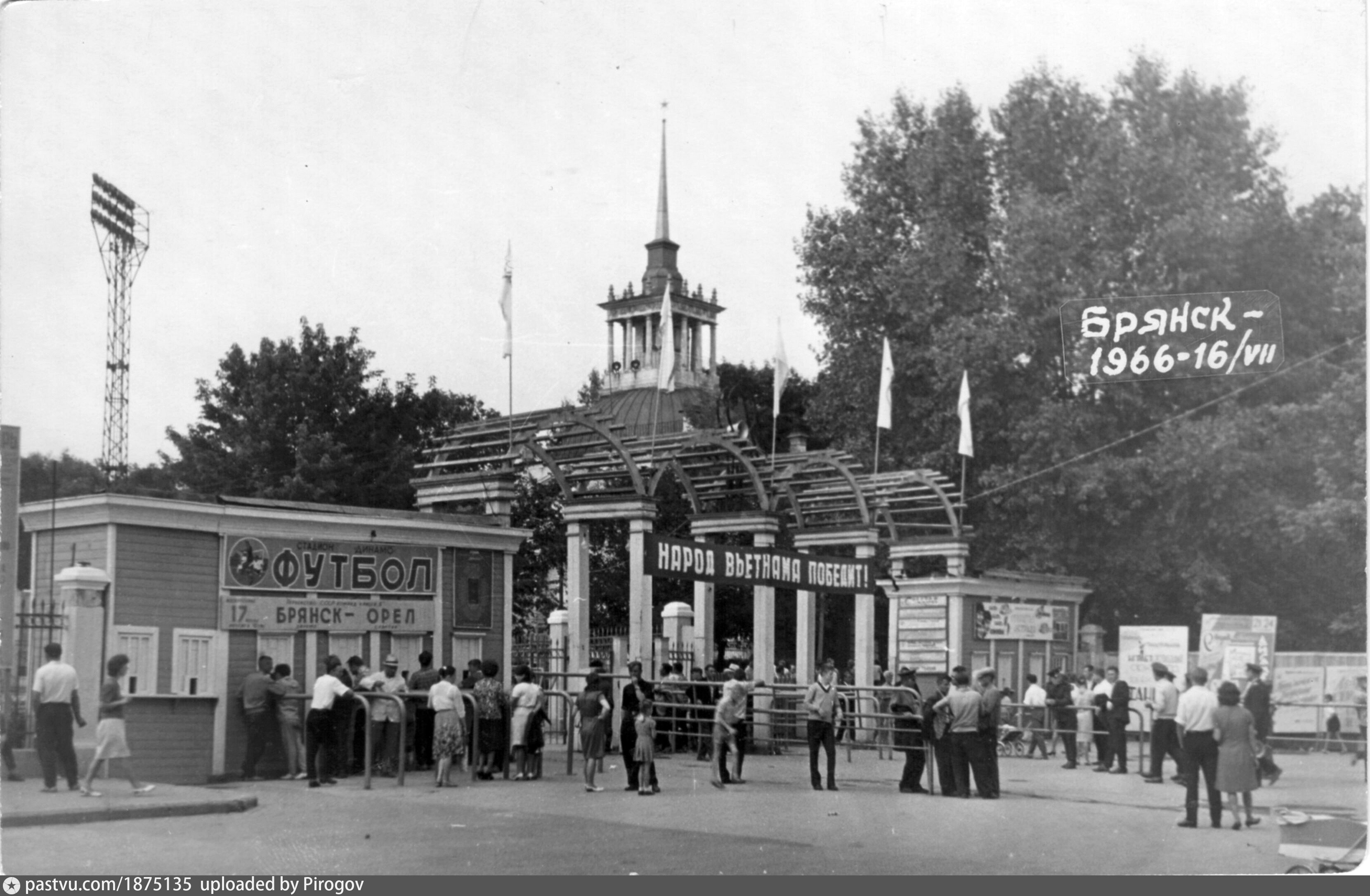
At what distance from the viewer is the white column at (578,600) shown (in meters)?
22.8

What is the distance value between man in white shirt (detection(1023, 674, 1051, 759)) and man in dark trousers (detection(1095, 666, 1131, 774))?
1094 millimetres

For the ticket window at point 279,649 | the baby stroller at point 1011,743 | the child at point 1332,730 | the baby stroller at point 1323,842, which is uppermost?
the ticket window at point 279,649

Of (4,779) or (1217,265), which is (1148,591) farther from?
(4,779)

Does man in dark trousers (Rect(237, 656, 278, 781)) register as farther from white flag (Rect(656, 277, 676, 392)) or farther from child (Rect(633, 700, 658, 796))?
white flag (Rect(656, 277, 676, 392))

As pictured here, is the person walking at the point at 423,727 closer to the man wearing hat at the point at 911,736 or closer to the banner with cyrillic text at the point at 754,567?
the banner with cyrillic text at the point at 754,567

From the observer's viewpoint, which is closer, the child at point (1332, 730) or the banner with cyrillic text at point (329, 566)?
the banner with cyrillic text at point (329, 566)

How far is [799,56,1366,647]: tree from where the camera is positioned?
2809cm

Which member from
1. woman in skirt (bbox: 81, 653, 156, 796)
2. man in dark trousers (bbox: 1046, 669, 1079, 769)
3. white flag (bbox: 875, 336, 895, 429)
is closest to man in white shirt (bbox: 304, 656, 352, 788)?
woman in skirt (bbox: 81, 653, 156, 796)

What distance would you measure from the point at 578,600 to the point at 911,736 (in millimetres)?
6683

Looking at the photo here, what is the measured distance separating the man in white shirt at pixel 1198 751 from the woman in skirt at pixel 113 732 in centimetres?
1022

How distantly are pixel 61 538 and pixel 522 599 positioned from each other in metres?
21.9

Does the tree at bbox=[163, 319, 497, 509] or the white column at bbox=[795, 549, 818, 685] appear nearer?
the white column at bbox=[795, 549, 818, 685]

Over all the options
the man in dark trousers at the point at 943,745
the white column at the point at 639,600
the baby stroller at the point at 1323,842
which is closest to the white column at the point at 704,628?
the white column at the point at 639,600

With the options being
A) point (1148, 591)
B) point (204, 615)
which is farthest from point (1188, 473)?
point (204, 615)
